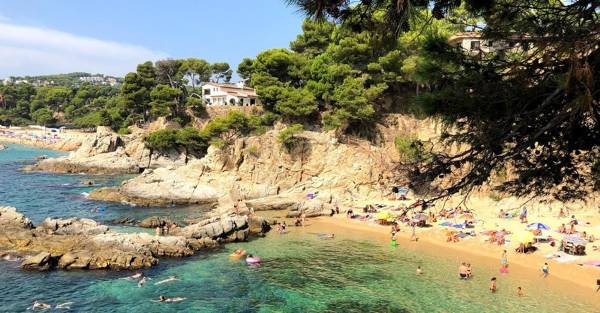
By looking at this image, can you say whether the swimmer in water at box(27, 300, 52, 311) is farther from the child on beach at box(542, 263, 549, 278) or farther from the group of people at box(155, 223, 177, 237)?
the child on beach at box(542, 263, 549, 278)

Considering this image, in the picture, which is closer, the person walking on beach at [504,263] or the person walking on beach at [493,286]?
the person walking on beach at [493,286]

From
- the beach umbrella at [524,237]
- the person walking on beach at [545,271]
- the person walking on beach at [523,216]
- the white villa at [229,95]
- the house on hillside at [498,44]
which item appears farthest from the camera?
the white villa at [229,95]

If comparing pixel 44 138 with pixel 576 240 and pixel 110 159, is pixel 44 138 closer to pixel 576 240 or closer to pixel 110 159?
pixel 110 159

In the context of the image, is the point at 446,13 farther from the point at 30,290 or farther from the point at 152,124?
the point at 152,124

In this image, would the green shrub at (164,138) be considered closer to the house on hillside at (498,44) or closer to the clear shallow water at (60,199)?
the clear shallow water at (60,199)

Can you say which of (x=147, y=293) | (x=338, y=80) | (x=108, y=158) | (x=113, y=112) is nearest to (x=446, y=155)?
(x=147, y=293)

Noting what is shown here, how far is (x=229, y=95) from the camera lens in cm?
7075

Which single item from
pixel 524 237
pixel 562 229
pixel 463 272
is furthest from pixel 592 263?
pixel 463 272

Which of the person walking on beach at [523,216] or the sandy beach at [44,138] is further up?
the sandy beach at [44,138]

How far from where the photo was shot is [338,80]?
4756 centimetres

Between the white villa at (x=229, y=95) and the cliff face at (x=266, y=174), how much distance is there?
80.0ft

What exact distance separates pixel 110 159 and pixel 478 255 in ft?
158

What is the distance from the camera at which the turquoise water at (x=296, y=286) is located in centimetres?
1886

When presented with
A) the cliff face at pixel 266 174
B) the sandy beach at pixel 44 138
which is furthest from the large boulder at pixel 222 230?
the sandy beach at pixel 44 138
